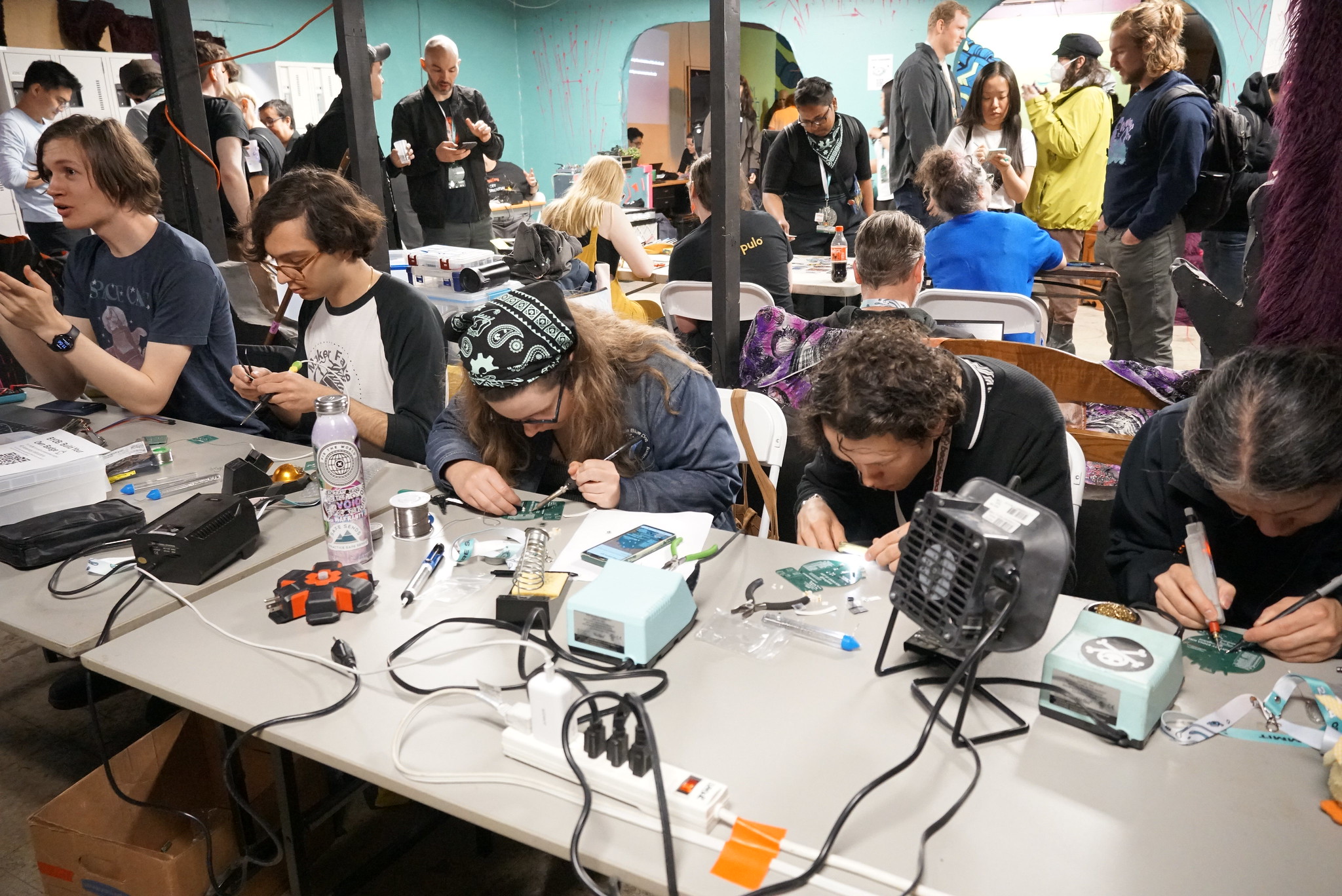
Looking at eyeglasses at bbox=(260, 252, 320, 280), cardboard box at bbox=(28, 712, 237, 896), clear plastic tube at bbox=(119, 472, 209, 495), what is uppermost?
eyeglasses at bbox=(260, 252, 320, 280)

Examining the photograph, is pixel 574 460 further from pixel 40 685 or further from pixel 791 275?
pixel 791 275

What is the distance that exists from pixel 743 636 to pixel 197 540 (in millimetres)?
936

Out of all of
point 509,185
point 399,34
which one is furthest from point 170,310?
point 399,34

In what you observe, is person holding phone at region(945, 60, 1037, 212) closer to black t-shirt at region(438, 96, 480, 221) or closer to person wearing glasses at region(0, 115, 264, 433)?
black t-shirt at region(438, 96, 480, 221)

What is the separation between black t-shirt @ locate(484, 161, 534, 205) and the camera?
6920mm

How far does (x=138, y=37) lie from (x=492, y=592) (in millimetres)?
6377

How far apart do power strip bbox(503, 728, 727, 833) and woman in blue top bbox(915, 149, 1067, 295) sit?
272 cm

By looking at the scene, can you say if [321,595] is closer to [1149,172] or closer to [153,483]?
[153,483]

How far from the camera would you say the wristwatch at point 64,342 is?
2.15 metres

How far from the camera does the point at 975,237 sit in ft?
11.0

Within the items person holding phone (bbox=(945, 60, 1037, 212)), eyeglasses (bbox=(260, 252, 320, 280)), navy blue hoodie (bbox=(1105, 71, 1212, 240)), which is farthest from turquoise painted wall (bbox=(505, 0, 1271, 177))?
eyeglasses (bbox=(260, 252, 320, 280))

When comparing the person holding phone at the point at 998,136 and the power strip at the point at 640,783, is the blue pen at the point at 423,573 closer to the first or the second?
the power strip at the point at 640,783

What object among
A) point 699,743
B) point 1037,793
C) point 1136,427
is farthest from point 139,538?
point 1136,427

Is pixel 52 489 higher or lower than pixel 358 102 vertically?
lower
